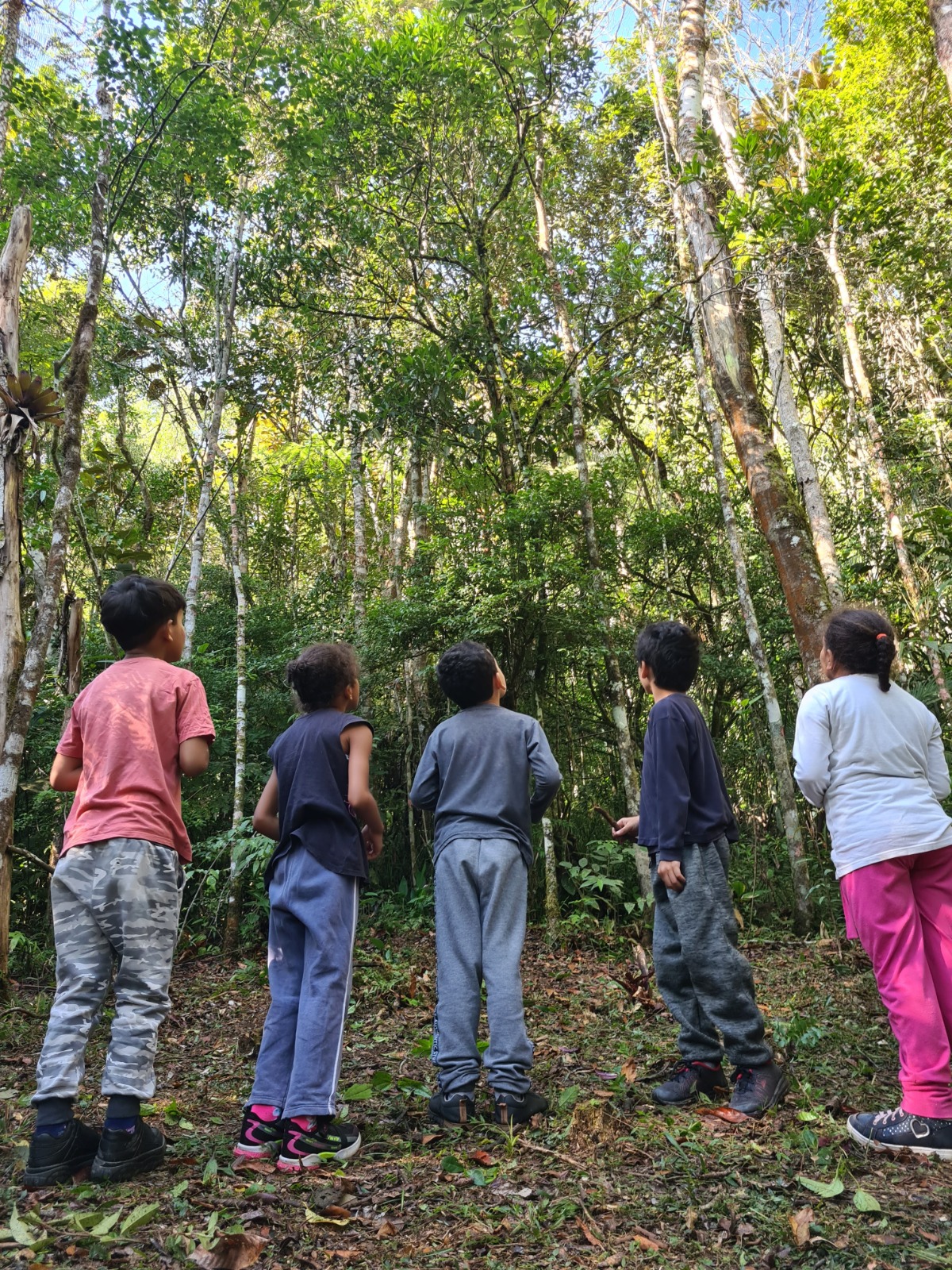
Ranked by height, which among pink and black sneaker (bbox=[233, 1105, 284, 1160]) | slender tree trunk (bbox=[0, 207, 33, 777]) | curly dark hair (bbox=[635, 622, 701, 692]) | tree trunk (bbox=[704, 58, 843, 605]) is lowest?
pink and black sneaker (bbox=[233, 1105, 284, 1160])

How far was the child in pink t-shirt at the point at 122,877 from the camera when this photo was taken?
2604 millimetres

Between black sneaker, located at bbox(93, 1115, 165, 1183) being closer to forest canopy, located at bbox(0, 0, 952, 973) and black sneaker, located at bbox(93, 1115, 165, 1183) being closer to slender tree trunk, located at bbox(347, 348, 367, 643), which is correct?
forest canopy, located at bbox(0, 0, 952, 973)

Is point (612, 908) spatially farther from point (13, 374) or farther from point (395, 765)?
point (13, 374)

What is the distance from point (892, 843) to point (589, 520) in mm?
4462

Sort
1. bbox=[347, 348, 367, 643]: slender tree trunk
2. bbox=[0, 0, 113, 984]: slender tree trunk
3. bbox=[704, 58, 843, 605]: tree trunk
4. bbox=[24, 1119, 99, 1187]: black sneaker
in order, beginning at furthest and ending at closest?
1. bbox=[347, 348, 367, 643]: slender tree trunk
2. bbox=[704, 58, 843, 605]: tree trunk
3. bbox=[0, 0, 113, 984]: slender tree trunk
4. bbox=[24, 1119, 99, 1187]: black sneaker

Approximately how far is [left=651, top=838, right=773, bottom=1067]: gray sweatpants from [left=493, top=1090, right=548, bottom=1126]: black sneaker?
66 cm

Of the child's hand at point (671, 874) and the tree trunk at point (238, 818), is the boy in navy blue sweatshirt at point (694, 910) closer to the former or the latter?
the child's hand at point (671, 874)

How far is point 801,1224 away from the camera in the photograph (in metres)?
2.19

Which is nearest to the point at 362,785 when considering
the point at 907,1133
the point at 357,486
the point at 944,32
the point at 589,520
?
the point at 907,1133

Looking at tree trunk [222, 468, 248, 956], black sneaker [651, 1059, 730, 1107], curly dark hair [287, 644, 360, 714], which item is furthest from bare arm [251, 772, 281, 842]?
tree trunk [222, 468, 248, 956]

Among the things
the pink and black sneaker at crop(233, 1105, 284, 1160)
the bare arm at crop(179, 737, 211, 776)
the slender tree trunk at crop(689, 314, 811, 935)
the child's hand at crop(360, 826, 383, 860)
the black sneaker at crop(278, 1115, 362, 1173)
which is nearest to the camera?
the black sneaker at crop(278, 1115, 362, 1173)

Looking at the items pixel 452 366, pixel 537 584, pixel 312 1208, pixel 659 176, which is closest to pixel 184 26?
pixel 452 366

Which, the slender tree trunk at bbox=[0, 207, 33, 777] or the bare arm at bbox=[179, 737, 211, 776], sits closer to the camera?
the bare arm at bbox=[179, 737, 211, 776]

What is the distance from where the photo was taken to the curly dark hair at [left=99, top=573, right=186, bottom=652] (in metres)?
3.08
